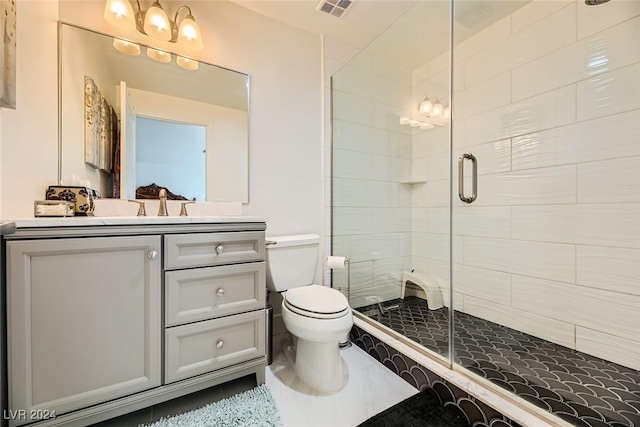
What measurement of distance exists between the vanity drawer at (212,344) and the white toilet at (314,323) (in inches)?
7.0

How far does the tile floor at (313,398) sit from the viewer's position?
1.10m

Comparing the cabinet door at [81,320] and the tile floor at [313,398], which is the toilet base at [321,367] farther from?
the cabinet door at [81,320]

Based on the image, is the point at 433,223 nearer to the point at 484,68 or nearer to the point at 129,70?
the point at 484,68

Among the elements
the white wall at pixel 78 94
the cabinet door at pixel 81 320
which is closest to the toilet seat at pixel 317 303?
the cabinet door at pixel 81 320

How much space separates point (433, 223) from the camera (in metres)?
2.12

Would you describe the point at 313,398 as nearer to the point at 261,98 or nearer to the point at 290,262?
the point at 290,262

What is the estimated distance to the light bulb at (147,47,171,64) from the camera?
1472 millimetres

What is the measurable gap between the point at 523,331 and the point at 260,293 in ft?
5.67

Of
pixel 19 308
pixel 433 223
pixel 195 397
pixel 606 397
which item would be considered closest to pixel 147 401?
pixel 195 397

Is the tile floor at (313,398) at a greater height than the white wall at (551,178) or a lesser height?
lesser

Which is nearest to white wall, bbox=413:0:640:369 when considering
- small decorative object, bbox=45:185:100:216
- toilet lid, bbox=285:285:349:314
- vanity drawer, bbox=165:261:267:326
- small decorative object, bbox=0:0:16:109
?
toilet lid, bbox=285:285:349:314

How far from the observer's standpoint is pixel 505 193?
183 centimetres

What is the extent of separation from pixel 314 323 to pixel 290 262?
454 mm

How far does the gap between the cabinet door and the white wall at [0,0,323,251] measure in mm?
391
